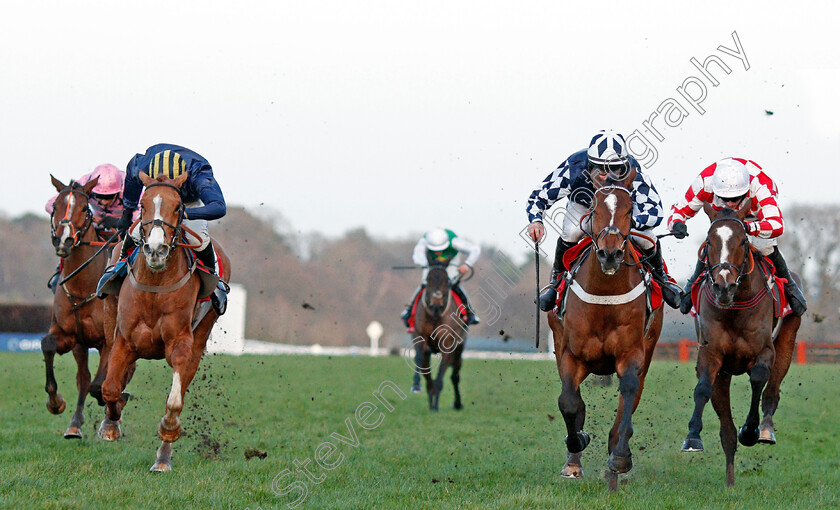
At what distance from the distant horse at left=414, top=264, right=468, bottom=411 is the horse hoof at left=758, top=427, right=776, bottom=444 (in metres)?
5.81

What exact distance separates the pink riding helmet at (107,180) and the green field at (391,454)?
7.31 feet

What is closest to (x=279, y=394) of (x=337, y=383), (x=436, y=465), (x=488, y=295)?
(x=337, y=383)

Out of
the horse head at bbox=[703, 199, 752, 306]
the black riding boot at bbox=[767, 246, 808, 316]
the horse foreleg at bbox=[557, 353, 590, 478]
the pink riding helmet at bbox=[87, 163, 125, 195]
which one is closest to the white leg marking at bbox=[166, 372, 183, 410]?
Result: the horse foreleg at bbox=[557, 353, 590, 478]

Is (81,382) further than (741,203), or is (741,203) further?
(81,382)

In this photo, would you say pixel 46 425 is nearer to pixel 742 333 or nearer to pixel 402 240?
pixel 742 333

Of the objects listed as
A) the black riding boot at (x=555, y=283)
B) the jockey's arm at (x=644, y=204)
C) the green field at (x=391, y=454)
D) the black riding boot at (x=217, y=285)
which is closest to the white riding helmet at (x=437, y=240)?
the green field at (x=391, y=454)

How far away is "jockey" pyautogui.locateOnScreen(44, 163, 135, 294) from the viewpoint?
902cm

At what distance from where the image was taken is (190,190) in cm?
728

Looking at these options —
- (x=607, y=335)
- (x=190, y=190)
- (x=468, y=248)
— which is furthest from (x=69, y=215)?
(x=468, y=248)

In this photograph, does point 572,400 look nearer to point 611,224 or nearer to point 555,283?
point 555,283

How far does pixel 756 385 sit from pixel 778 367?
86 cm

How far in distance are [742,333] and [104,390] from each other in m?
4.74

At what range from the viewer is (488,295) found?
1214cm

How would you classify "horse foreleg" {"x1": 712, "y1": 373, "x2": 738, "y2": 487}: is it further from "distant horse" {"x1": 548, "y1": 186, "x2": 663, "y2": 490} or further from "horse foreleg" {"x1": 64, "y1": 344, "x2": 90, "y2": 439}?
"horse foreleg" {"x1": 64, "y1": 344, "x2": 90, "y2": 439}
